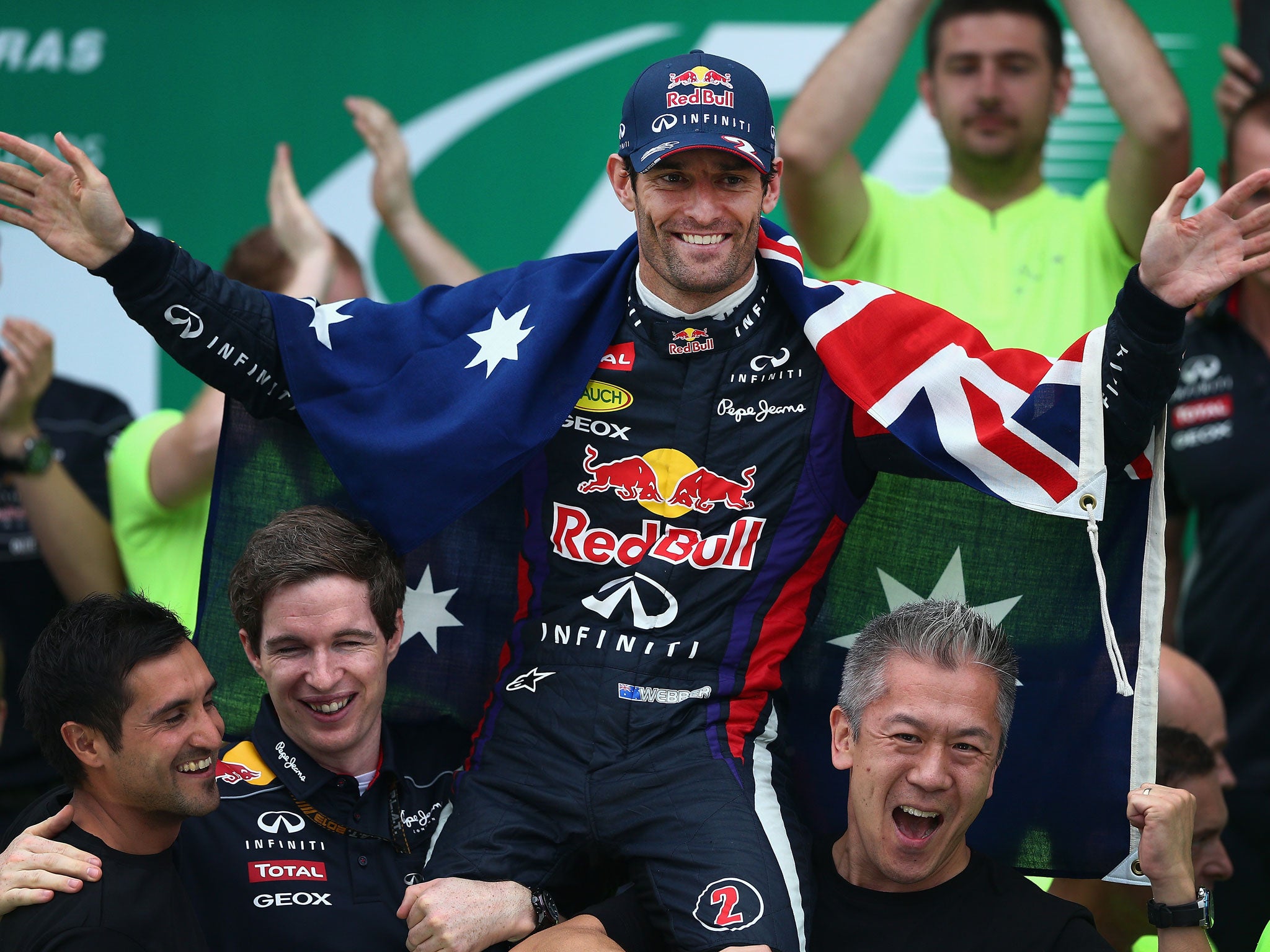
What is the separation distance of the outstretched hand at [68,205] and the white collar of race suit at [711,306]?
Result: 0.99m

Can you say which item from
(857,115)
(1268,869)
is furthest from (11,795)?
(1268,869)

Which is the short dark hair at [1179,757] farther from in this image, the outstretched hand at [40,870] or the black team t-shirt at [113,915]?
the outstretched hand at [40,870]

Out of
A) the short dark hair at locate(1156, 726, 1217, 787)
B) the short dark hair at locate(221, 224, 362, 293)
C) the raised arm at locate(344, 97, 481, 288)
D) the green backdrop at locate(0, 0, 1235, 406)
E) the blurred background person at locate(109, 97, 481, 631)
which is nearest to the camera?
the short dark hair at locate(1156, 726, 1217, 787)

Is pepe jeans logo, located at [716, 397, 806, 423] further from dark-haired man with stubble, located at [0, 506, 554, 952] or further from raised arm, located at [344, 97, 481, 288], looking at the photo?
raised arm, located at [344, 97, 481, 288]

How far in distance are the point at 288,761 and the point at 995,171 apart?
7.52ft

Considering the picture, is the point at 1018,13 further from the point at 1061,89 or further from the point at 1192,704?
the point at 1192,704

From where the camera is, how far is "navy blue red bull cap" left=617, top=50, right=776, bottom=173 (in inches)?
109

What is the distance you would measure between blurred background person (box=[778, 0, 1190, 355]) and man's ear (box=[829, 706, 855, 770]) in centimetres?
124

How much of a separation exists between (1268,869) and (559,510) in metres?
2.10

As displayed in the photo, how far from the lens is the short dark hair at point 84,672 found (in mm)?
2559

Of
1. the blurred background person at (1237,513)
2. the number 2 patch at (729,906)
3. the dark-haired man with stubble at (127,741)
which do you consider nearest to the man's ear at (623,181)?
the dark-haired man with stubble at (127,741)

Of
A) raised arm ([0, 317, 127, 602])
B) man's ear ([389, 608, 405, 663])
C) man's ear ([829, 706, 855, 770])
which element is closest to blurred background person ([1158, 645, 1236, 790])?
man's ear ([829, 706, 855, 770])

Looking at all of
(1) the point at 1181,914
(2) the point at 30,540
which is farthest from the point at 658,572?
(2) the point at 30,540

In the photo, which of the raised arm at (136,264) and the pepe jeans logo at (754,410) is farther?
the pepe jeans logo at (754,410)
